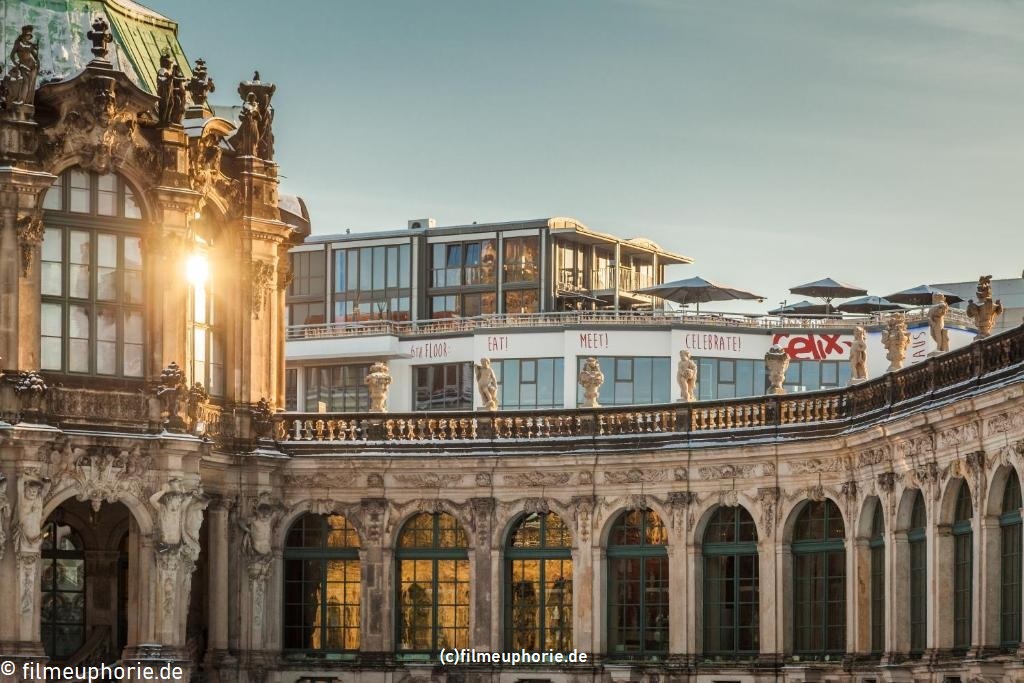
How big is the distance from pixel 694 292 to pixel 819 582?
33.7 m

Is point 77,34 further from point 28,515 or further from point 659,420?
point 659,420

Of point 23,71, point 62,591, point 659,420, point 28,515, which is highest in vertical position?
point 23,71

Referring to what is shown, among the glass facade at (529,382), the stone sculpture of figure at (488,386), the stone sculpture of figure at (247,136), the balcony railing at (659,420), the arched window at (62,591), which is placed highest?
the stone sculpture of figure at (247,136)

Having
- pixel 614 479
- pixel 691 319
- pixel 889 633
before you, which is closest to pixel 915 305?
pixel 691 319

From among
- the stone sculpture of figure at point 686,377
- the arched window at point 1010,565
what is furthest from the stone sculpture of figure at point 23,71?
the arched window at point 1010,565

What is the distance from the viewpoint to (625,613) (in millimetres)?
55906

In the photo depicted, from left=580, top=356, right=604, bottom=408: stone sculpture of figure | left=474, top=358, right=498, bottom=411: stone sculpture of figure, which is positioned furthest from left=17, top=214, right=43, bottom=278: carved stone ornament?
left=580, top=356, right=604, bottom=408: stone sculpture of figure

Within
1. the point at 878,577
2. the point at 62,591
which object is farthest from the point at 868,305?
the point at 62,591

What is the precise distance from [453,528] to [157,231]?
1006 cm

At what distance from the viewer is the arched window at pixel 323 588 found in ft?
189

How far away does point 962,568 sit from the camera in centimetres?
4641

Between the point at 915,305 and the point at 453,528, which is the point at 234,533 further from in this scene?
the point at 915,305

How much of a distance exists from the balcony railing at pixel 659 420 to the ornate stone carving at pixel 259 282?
2704mm

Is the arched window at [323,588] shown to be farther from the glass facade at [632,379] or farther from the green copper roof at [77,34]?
the glass facade at [632,379]
